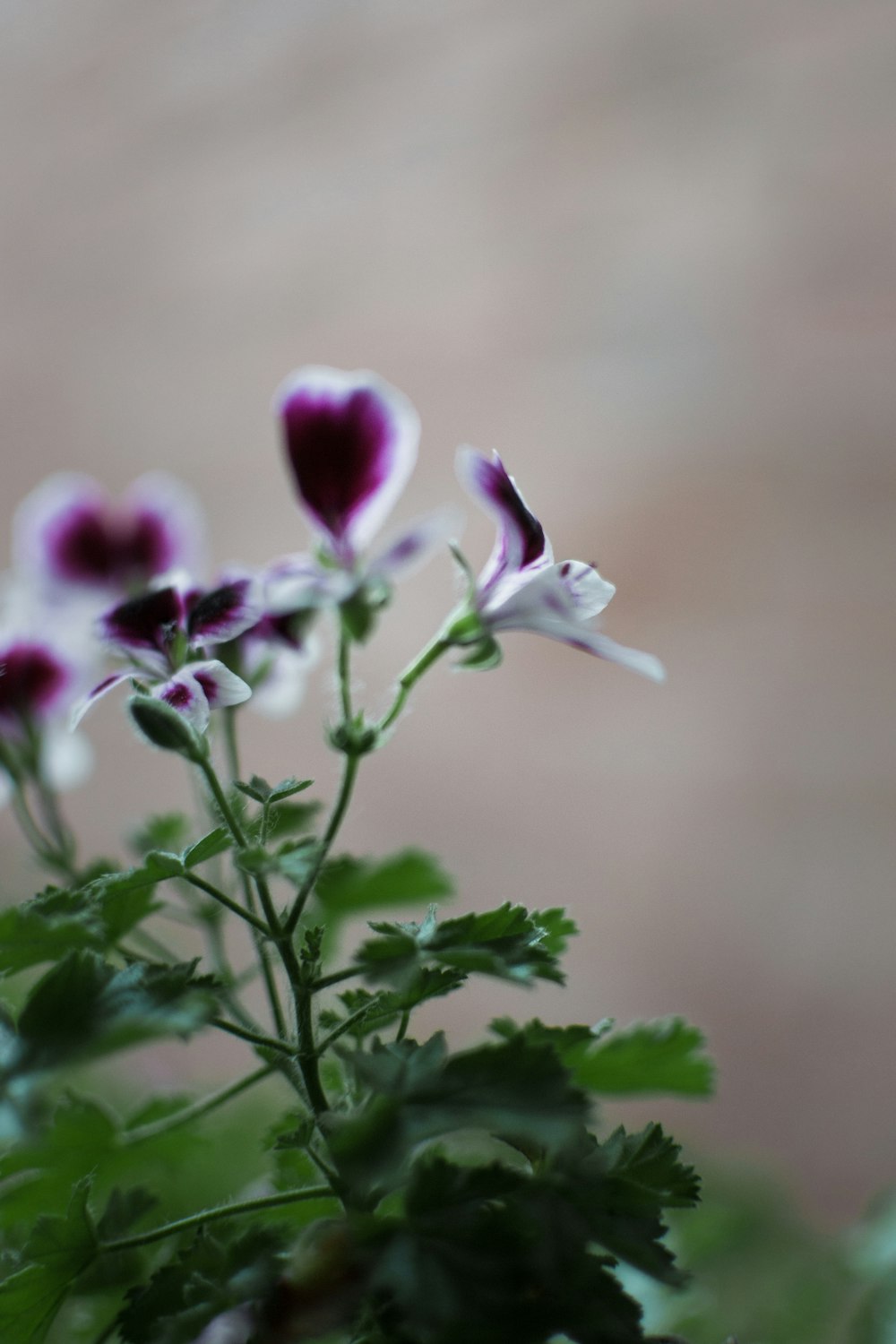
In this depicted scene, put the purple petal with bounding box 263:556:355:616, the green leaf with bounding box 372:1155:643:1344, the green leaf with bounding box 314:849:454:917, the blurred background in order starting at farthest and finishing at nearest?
the blurred background < the green leaf with bounding box 314:849:454:917 < the purple petal with bounding box 263:556:355:616 < the green leaf with bounding box 372:1155:643:1344

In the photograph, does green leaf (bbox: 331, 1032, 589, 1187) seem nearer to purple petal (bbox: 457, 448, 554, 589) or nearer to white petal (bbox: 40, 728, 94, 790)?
purple petal (bbox: 457, 448, 554, 589)

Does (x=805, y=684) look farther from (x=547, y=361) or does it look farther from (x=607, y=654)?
(x=607, y=654)

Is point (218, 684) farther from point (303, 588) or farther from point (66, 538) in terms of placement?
point (66, 538)

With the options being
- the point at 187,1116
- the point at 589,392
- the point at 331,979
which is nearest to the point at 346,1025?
the point at 331,979

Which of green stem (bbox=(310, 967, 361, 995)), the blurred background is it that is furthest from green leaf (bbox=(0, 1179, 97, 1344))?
the blurred background

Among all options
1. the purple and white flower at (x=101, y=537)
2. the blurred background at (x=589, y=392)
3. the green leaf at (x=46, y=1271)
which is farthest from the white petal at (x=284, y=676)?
the blurred background at (x=589, y=392)

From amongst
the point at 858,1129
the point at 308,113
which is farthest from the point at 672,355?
the point at 858,1129

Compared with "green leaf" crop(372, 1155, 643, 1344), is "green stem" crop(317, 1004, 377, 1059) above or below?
above
